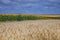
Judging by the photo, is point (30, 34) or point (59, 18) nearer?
point (30, 34)

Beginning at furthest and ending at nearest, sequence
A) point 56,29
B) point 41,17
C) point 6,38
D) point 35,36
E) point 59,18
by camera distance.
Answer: point 41,17 → point 59,18 → point 56,29 → point 35,36 → point 6,38

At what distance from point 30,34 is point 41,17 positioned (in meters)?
4.96

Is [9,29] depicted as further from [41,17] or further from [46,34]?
[41,17]

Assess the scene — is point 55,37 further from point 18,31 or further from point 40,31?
point 18,31

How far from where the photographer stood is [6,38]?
4.21 meters

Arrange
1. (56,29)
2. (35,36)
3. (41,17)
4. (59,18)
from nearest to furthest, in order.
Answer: (35,36) → (56,29) → (59,18) → (41,17)

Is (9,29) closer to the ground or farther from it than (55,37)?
farther from it

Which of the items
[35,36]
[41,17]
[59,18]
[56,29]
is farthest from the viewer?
[41,17]

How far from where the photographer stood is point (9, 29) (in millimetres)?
4641

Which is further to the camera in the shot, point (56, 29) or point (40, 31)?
point (56, 29)

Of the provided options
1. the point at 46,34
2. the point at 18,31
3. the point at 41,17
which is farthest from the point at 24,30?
the point at 41,17

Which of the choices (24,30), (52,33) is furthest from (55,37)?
(24,30)

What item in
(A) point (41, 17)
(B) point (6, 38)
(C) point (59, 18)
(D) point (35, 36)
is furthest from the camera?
(A) point (41, 17)

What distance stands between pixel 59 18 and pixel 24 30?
10.4 ft
